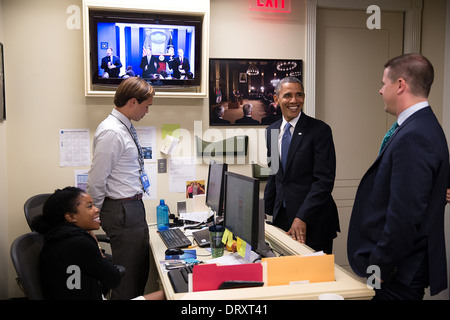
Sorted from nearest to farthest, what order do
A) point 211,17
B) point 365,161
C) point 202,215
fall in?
point 202,215, point 211,17, point 365,161

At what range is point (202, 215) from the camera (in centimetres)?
317

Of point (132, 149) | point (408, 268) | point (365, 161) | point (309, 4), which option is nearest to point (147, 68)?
point (132, 149)

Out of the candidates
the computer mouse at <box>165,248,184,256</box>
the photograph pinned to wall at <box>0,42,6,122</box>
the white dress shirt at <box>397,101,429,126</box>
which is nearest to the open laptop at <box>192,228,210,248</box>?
the computer mouse at <box>165,248,184,256</box>

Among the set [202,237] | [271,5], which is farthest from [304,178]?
[271,5]

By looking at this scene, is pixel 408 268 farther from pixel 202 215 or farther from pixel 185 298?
pixel 202 215

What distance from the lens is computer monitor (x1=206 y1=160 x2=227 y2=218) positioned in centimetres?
265

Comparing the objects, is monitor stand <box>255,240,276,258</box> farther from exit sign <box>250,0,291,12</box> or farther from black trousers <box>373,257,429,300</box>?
exit sign <box>250,0,291,12</box>

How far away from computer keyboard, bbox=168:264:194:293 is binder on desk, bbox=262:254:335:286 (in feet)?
1.19

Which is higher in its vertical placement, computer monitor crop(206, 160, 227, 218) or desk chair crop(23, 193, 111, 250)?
computer monitor crop(206, 160, 227, 218)

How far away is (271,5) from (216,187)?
1.81 meters

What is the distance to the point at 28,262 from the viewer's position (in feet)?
5.33

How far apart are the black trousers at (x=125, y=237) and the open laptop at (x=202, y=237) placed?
35cm
